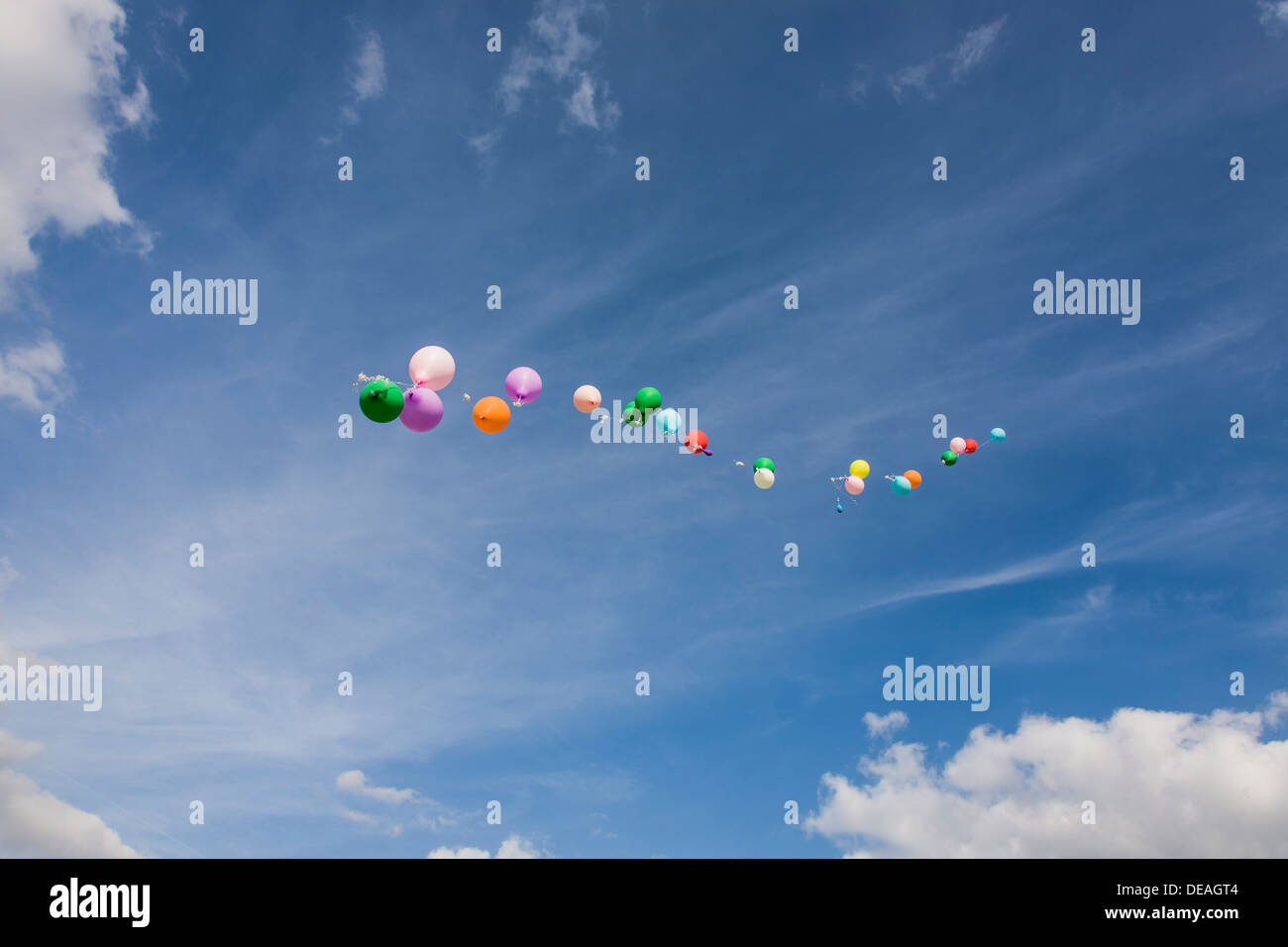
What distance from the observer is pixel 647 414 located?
81.5ft

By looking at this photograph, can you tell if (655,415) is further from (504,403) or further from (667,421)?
(504,403)

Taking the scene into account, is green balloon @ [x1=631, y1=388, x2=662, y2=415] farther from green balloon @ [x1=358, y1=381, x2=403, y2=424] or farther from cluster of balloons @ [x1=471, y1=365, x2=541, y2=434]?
green balloon @ [x1=358, y1=381, x2=403, y2=424]

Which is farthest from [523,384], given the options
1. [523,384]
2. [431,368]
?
[431,368]

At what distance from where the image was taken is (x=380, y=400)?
20.1m

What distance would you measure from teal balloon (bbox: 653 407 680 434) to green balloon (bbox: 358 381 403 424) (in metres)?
7.86

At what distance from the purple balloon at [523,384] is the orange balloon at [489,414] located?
564 millimetres

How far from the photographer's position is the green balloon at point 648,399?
80.3 feet

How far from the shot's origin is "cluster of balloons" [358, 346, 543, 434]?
20.1 m

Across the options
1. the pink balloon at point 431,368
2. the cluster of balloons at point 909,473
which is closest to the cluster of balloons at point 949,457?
the cluster of balloons at point 909,473

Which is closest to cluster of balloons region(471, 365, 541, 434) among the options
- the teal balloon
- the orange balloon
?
the orange balloon

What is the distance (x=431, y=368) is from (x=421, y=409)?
1.13 metres
